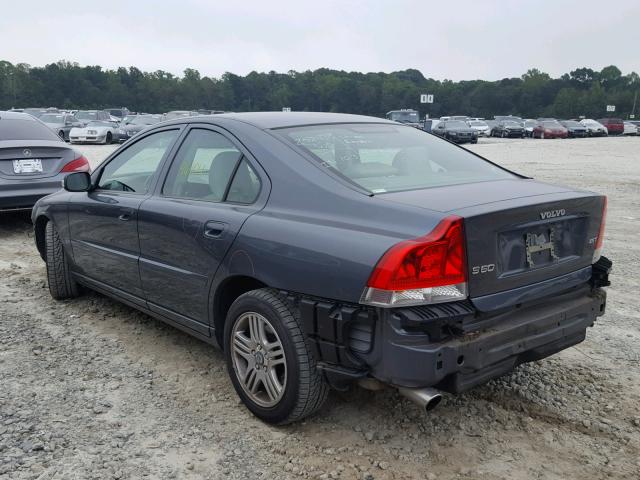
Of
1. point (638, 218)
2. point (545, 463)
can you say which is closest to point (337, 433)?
point (545, 463)

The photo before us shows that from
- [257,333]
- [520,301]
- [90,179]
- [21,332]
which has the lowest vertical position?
[21,332]

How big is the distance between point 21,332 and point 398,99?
97547 mm

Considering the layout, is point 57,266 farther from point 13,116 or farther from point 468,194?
point 13,116

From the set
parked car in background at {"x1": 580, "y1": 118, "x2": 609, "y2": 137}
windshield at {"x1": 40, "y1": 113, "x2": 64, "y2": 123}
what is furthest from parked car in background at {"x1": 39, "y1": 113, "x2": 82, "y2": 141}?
parked car in background at {"x1": 580, "y1": 118, "x2": 609, "y2": 137}

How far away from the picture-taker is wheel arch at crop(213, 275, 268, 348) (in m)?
3.38

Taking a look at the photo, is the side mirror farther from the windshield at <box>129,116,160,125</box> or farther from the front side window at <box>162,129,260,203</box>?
the windshield at <box>129,116,160,125</box>

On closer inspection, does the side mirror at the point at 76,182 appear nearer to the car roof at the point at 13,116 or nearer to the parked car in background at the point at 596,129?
the car roof at the point at 13,116

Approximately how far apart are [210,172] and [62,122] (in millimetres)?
32372

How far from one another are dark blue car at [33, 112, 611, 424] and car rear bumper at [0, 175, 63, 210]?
13.7 feet

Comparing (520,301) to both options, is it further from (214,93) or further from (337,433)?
(214,93)

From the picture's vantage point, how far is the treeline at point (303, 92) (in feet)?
317

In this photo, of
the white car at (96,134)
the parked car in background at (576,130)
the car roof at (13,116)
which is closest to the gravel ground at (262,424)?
the car roof at (13,116)

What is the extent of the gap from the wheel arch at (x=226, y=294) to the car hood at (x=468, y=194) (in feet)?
2.87

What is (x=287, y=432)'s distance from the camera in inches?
128
